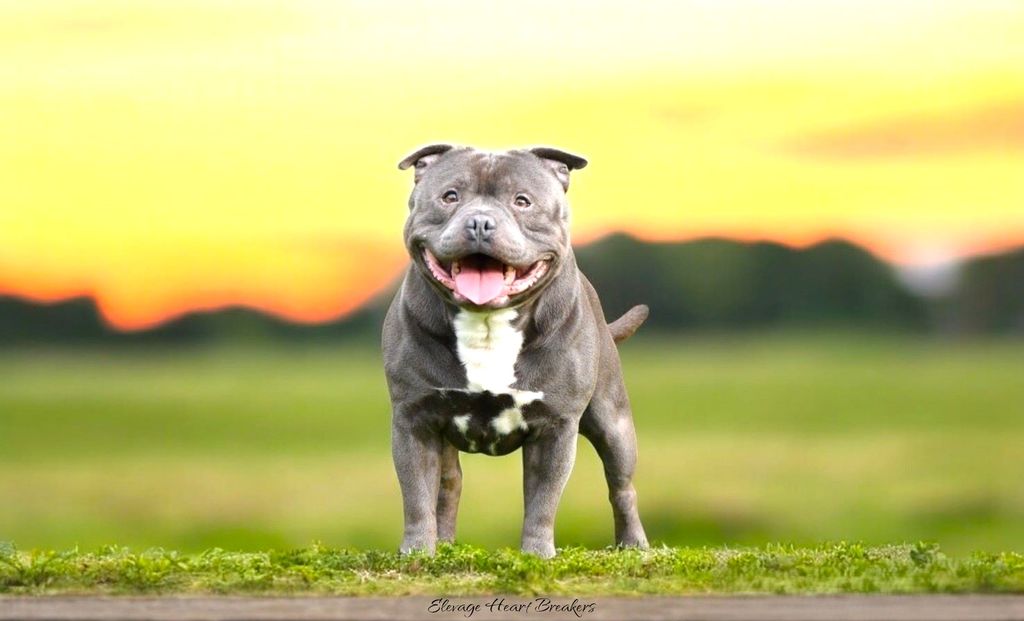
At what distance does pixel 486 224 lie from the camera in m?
8.76

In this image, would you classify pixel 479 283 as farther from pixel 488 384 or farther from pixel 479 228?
pixel 488 384

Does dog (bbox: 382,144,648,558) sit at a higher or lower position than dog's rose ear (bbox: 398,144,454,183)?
lower

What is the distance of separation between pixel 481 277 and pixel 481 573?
1.67 metres

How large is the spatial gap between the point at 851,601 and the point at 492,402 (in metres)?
2.56

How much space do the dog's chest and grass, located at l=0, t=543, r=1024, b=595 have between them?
0.80 meters

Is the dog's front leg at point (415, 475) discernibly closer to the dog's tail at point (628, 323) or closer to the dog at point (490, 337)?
the dog at point (490, 337)

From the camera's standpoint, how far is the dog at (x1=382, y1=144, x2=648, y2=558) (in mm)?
9047

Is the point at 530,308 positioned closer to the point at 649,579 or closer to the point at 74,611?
the point at 649,579

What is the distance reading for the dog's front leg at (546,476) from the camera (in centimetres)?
950

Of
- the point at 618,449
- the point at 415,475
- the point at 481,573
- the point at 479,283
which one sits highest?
the point at 479,283

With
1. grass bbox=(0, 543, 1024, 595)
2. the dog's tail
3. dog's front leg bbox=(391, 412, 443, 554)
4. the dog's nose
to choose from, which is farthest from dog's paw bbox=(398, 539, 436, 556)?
the dog's tail

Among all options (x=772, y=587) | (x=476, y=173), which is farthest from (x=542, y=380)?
(x=772, y=587)

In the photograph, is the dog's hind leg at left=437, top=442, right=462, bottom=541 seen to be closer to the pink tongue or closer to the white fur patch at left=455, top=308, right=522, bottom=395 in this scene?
the white fur patch at left=455, top=308, right=522, bottom=395

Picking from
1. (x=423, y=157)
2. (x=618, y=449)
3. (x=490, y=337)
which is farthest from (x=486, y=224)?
(x=618, y=449)
